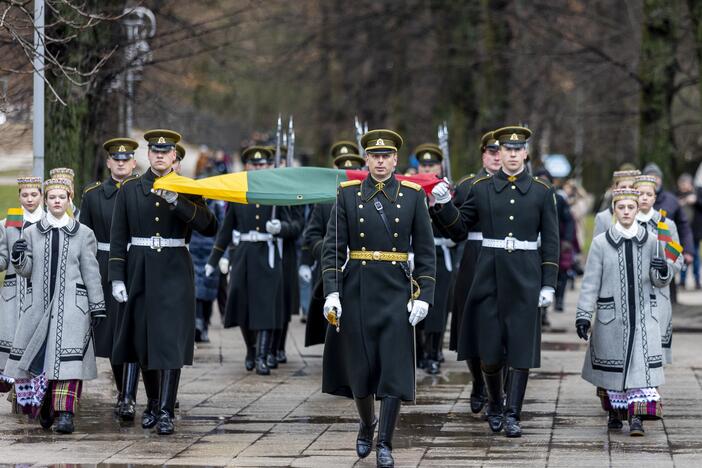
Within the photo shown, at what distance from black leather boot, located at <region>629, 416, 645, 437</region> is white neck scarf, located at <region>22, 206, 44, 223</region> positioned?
4.42m

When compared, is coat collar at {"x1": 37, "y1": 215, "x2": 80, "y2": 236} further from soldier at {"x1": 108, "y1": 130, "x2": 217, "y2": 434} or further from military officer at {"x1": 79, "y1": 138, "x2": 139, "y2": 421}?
military officer at {"x1": 79, "y1": 138, "x2": 139, "y2": 421}

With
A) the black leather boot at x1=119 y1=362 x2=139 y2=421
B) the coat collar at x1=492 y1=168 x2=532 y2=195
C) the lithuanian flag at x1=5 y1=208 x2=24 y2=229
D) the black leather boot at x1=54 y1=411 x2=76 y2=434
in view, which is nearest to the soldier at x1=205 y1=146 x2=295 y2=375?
the black leather boot at x1=119 y1=362 x2=139 y2=421

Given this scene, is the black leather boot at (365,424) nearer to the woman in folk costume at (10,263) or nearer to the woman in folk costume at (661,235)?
the woman in folk costume at (661,235)

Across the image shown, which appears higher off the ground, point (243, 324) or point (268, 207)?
point (268, 207)

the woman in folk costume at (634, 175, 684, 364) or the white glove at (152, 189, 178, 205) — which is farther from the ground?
the white glove at (152, 189, 178, 205)

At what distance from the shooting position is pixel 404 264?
9555 mm

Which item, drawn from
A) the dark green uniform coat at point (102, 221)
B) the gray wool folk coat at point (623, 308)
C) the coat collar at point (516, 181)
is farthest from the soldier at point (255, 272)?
the gray wool folk coat at point (623, 308)

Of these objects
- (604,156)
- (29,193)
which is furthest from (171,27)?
(604,156)

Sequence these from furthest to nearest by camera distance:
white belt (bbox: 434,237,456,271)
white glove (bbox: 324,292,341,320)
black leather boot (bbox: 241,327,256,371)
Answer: black leather boot (bbox: 241,327,256,371) < white belt (bbox: 434,237,456,271) < white glove (bbox: 324,292,341,320)

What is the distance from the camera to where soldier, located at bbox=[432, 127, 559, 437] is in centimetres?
1046

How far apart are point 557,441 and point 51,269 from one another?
371cm

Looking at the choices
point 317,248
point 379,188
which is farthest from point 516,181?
point 317,248

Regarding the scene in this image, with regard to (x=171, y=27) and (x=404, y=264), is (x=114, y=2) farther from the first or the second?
(x=404, y=264)

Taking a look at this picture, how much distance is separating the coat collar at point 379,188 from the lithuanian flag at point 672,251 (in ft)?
7.93
